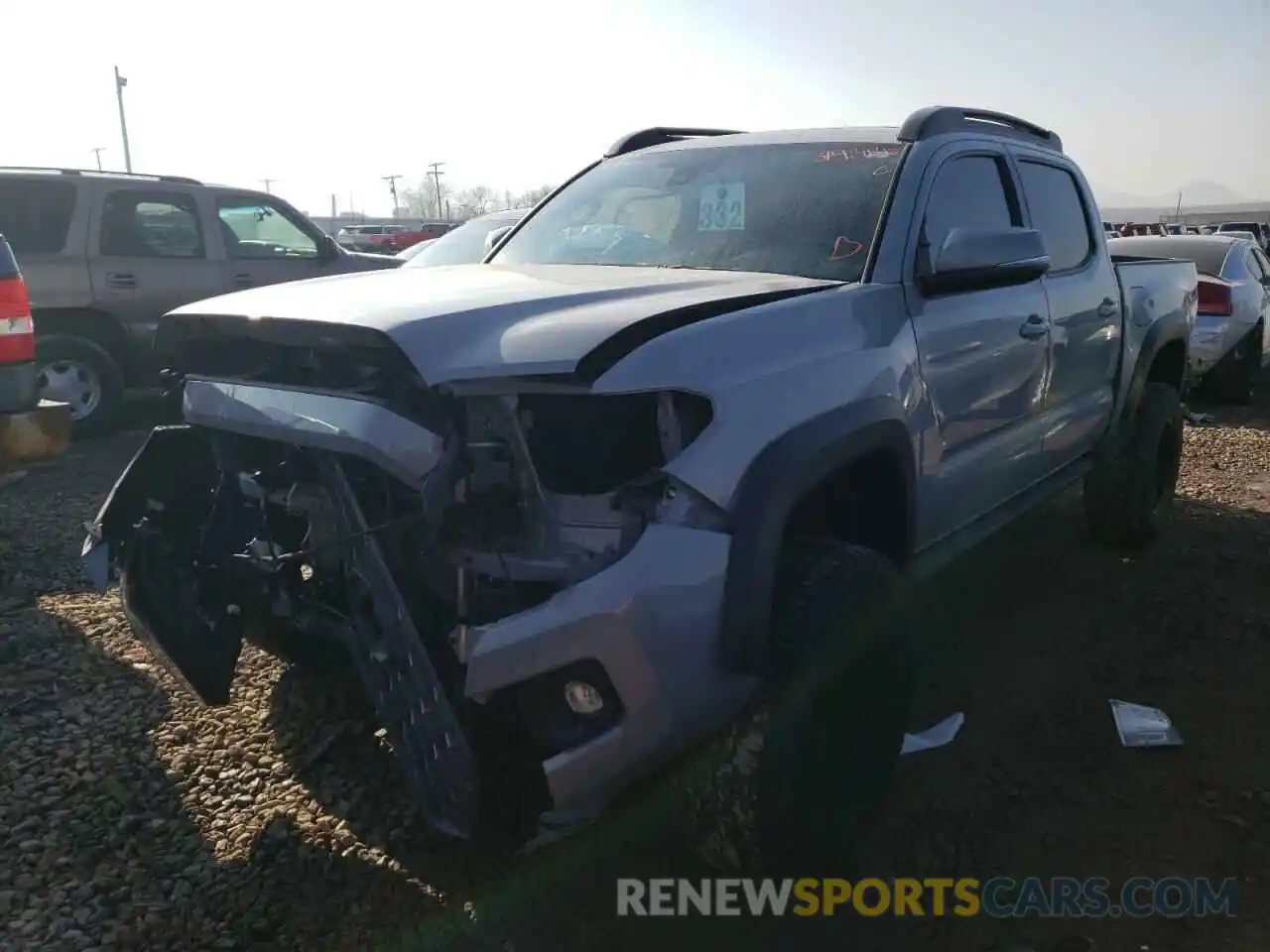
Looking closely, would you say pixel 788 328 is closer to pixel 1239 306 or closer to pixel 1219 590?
pixel 1219 590

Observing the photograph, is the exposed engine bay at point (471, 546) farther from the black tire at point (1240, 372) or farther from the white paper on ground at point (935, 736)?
the black tire at point (1240, 372)

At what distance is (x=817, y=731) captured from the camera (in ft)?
7.56

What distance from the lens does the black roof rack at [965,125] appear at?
3.41 meters

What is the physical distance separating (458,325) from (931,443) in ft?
4.81

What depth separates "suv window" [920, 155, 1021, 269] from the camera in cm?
329

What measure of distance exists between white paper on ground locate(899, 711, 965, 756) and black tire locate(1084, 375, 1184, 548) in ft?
6.42

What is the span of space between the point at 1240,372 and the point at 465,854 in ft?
30.5

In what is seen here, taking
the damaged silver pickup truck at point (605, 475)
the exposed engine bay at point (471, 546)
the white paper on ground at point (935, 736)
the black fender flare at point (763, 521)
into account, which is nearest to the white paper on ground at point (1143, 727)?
the white paper on ground at point (935, 736)

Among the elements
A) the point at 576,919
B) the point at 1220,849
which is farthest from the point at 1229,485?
the point at 576,919

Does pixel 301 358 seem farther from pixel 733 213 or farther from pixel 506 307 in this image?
pixel 733 213

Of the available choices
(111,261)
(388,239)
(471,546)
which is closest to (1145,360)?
(471,546)

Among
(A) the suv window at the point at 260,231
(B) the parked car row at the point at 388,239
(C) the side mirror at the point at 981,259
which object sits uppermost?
(B) the parked car row at the point at 388,239

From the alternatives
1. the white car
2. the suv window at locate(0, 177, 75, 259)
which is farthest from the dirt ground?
the white car

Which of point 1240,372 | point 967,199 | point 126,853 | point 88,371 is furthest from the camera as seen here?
point 1240,372
